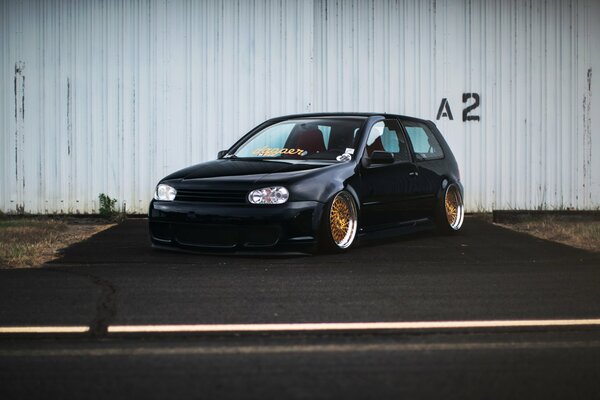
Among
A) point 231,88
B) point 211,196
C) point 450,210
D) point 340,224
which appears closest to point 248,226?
point 211,196

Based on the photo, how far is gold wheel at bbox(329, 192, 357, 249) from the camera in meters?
10.4

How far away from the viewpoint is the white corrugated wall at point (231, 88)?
16.6 metres

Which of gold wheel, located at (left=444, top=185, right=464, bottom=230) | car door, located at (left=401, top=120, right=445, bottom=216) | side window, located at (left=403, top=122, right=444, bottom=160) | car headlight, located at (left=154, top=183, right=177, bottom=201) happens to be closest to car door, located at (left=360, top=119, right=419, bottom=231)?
car door, located at (left=401, top=120, right=445, bottom=216)

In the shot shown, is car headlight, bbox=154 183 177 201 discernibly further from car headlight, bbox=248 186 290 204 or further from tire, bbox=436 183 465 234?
tire, bbox=436 183 465 234

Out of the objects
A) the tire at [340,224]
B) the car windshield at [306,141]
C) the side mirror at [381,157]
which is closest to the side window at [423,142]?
the car windshield at [306,141]

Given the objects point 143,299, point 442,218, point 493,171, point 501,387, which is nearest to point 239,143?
point 442,218

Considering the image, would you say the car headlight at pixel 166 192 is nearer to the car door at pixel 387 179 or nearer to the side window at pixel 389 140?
the car door at pixel 387 179

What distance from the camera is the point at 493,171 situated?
16.9 m

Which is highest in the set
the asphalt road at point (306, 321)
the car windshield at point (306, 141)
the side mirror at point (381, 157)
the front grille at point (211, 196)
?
the car windshield at point (306, 141)

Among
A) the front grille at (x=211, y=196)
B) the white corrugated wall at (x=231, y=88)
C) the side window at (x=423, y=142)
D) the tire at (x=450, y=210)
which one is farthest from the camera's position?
the white corrugated wall at (x=231, y=88)

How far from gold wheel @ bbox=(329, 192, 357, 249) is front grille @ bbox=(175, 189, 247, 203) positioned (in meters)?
0.91

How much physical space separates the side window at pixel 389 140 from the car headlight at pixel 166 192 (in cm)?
221

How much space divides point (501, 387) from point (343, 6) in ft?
40.9

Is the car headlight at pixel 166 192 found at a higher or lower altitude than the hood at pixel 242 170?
lower
